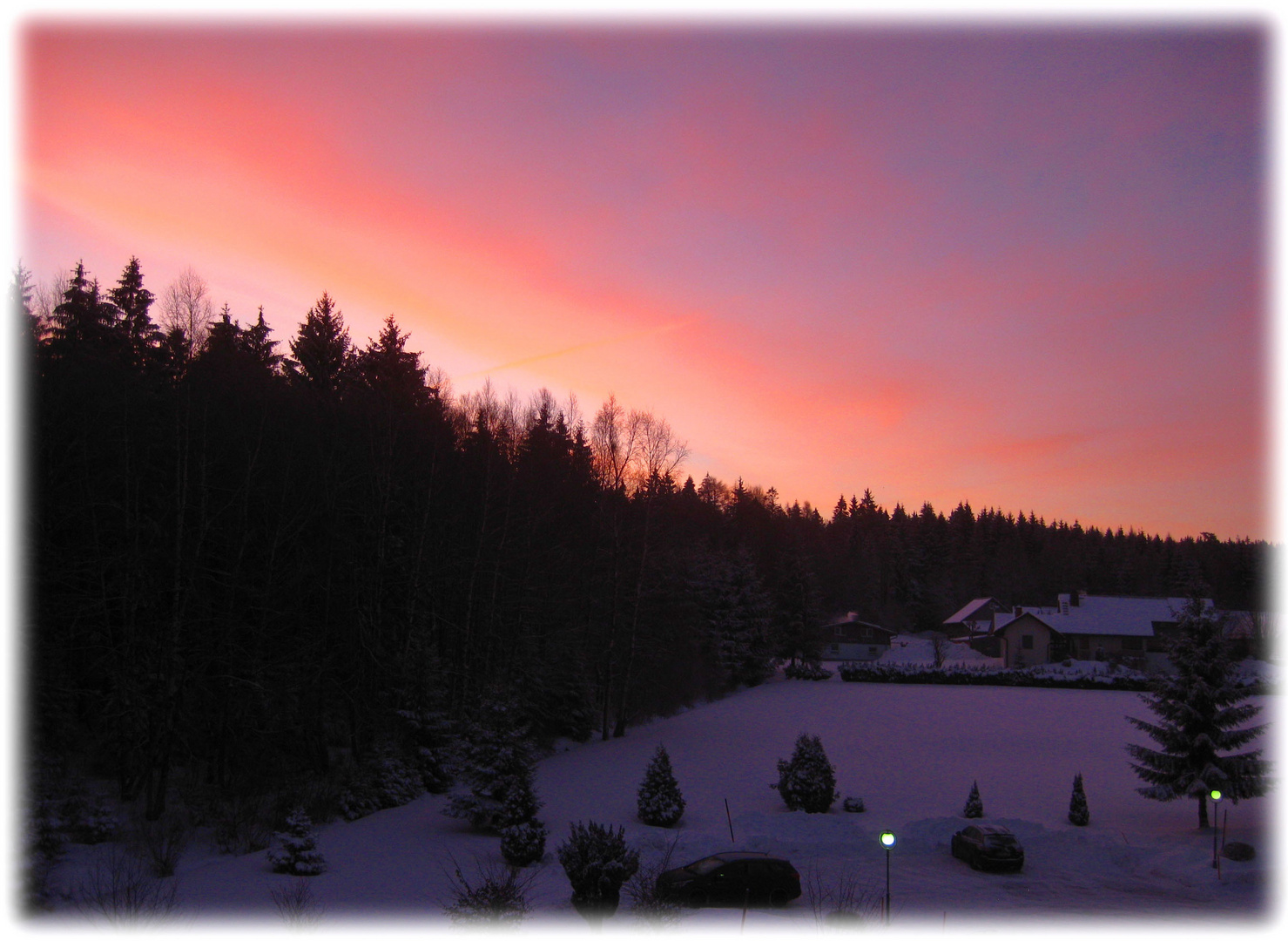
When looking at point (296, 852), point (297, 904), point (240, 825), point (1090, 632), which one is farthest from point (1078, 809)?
point (1090, 632)

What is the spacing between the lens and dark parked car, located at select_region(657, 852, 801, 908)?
543 inches

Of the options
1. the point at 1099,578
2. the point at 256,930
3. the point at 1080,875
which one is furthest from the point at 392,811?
the point at 1099,578

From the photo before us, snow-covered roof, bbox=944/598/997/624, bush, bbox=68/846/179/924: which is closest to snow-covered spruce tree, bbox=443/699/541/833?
bush, bbox=68/846/179/924

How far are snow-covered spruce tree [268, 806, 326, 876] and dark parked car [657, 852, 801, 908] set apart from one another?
654 centimetres

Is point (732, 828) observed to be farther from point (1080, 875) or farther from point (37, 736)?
point (37, 736)

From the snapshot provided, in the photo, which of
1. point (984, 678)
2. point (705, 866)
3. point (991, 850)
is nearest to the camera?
point (705, 866)

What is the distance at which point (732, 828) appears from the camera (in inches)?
778

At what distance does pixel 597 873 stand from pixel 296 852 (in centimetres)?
671

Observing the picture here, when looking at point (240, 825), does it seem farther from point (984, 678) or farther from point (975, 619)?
point (975, 619)

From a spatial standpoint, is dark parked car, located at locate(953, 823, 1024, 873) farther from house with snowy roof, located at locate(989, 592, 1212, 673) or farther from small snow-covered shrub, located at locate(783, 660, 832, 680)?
house with snowy roof, located at locate(989, 592, 1212, 673)

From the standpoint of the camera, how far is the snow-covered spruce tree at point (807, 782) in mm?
22109

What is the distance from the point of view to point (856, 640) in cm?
7662

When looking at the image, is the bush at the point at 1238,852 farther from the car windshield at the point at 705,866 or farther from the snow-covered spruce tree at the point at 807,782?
the car windshield at the point at 705,866

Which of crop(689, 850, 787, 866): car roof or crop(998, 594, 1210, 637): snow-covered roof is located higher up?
crop(998, 594, 1210, 637): snow-covered roof
